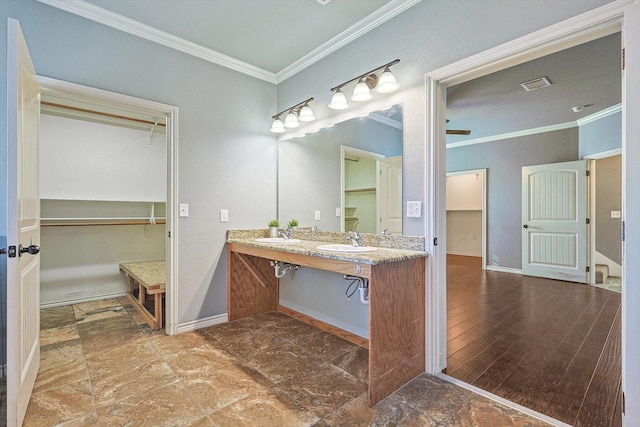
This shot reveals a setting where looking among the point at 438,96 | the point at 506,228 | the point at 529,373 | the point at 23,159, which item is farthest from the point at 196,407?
the point at 506,228

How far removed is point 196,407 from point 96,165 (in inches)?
127

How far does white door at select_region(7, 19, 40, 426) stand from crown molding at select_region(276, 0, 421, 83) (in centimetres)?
199

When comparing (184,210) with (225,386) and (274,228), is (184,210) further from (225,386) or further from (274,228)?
(225,386)

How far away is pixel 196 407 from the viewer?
1677 millimetres

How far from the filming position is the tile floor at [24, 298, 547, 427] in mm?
1592

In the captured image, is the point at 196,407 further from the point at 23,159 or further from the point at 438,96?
the point at 438,96

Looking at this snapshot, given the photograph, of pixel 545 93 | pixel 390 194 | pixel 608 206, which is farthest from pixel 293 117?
pixel 608 206

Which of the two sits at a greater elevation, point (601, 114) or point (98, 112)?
point (601, 114)

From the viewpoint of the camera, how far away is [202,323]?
9.37 ft

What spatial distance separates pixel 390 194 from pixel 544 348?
5.60 feet

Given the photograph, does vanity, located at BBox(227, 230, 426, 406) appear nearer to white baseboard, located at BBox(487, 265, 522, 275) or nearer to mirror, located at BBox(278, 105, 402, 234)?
mirror, located at BBox(278, 105, 402, 234)

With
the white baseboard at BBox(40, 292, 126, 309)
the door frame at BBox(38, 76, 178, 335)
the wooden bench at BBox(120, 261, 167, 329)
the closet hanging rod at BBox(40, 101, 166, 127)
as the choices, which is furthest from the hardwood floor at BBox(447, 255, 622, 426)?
the closet hanging rod at BBox(40, 101, 166, 127)

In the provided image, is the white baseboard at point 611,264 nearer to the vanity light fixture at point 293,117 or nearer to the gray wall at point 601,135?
the gray wall at point 601,135

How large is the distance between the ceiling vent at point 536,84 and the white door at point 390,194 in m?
2.26
